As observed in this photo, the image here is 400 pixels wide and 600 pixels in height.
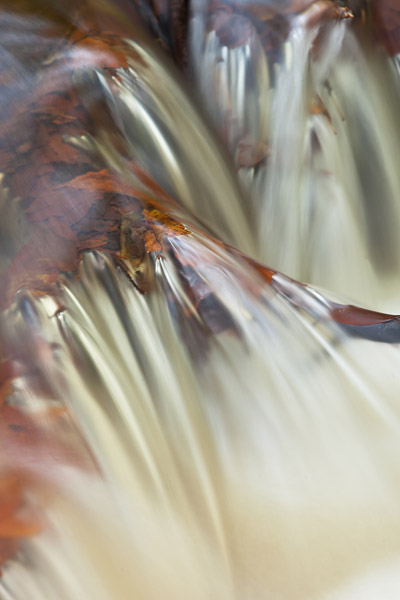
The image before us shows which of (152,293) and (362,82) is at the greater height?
(362,82)

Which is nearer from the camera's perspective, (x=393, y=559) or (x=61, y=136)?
(x=393, y=559)

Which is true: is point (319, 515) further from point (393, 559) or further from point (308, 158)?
point (308, 158)

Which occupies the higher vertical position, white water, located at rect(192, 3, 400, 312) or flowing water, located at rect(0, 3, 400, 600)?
white water, located at rect(192, 3, 400, 312)

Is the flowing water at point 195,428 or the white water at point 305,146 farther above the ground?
the white water at point 305,146

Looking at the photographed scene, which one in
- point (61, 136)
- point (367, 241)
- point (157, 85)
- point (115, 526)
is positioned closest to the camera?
point (115, 526)

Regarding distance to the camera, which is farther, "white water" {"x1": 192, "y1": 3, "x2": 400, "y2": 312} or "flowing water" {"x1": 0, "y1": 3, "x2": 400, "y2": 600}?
"white water" {"x1": 192, "y1": 3, "x2": 400, "y2": 312}

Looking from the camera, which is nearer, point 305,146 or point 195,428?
point 195,428

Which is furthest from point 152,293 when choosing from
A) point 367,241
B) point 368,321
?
point 367,241

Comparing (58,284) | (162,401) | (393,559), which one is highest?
(58,284)

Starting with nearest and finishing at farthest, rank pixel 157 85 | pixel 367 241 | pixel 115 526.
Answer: pixel 115 526 < pixel 157 85 < pixel 367 241

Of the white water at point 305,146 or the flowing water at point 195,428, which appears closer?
the flowing water at point 195,428

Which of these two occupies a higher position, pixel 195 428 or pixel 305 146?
pixel 305 146
